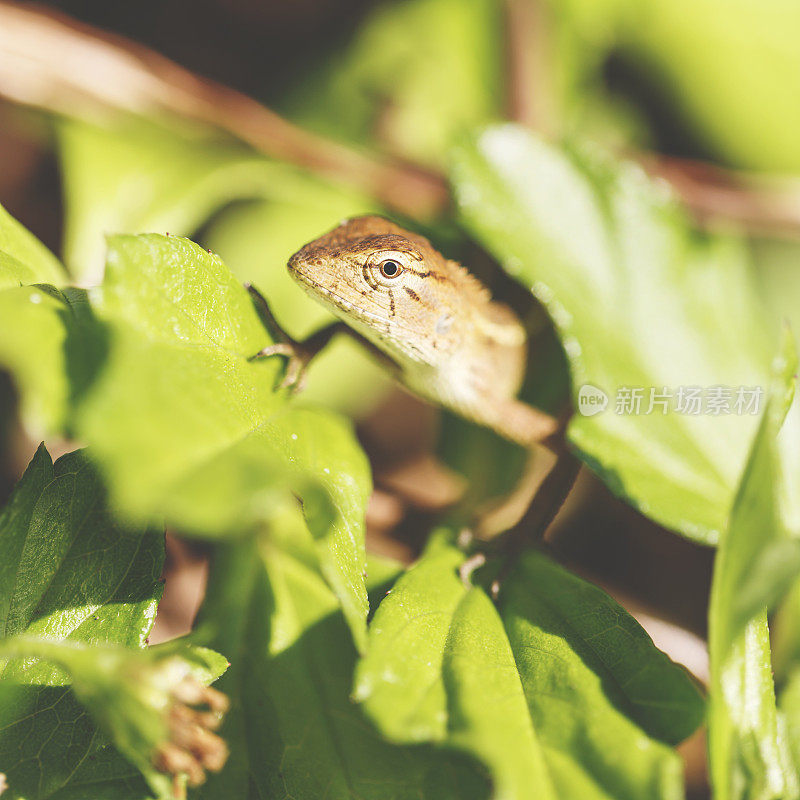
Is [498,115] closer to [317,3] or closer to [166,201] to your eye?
[317,3]

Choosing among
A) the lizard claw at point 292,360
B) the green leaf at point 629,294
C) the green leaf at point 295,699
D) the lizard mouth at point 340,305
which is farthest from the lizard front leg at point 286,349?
the green leaf at point 629,294

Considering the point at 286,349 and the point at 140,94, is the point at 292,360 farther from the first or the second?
the point at 140,94

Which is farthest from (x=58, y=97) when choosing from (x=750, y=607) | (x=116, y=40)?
(x=750, y=607)

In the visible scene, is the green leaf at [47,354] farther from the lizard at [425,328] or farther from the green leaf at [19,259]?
the lizard at [425,328]

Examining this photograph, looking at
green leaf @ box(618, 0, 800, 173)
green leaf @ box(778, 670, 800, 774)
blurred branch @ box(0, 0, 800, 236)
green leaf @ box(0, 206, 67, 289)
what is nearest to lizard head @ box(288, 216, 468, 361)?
green leaf @ box(0, 206, 67, 289)

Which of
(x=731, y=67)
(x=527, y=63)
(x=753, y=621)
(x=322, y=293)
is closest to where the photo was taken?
(x=753, y=621)

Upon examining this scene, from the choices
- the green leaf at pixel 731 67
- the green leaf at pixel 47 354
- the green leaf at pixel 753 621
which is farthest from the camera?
Result: the green leaf at pixel 731 67

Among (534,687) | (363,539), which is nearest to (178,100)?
(363,539)
